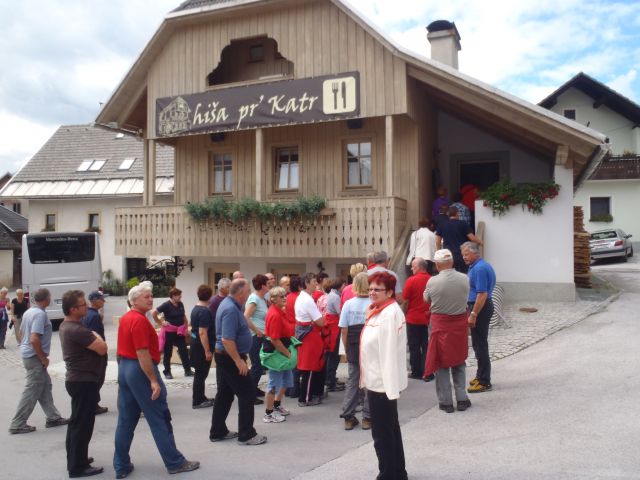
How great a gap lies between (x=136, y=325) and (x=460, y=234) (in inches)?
283

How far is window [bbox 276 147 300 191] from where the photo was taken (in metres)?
16.1

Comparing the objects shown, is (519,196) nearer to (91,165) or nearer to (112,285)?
(112,285)

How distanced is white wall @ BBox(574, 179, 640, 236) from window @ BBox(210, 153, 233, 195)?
2502cm

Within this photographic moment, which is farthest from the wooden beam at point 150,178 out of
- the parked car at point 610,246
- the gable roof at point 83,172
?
the parked car at point 610,246

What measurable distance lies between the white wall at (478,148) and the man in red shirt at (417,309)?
8095mm

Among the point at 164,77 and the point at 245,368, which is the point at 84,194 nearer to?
the point at 164,77

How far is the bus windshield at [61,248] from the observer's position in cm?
2052

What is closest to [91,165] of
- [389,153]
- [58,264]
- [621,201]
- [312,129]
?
[58,264]

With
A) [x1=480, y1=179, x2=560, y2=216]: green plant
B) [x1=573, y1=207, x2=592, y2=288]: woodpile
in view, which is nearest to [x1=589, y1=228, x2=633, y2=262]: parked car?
[x1=573, y1=207, x2=592, y2=288]: woodpile

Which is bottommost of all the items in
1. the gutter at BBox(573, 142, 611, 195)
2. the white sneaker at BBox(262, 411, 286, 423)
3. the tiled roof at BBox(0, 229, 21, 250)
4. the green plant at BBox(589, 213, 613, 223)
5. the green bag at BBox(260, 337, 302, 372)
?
the white sneaker at BBox(262, 411, 286, 423)

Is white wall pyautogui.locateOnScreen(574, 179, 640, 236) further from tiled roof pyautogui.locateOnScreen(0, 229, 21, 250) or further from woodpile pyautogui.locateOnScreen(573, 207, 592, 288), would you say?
tiled roof pyautogui.locateOnScreen(0, 229, 21, 250)

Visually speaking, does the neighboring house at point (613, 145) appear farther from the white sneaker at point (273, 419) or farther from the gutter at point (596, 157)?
the white sneaker at point (273, 419)

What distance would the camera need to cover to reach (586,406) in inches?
264

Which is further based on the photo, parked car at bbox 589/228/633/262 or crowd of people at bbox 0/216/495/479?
parked car at bbox 589/228/633/262
